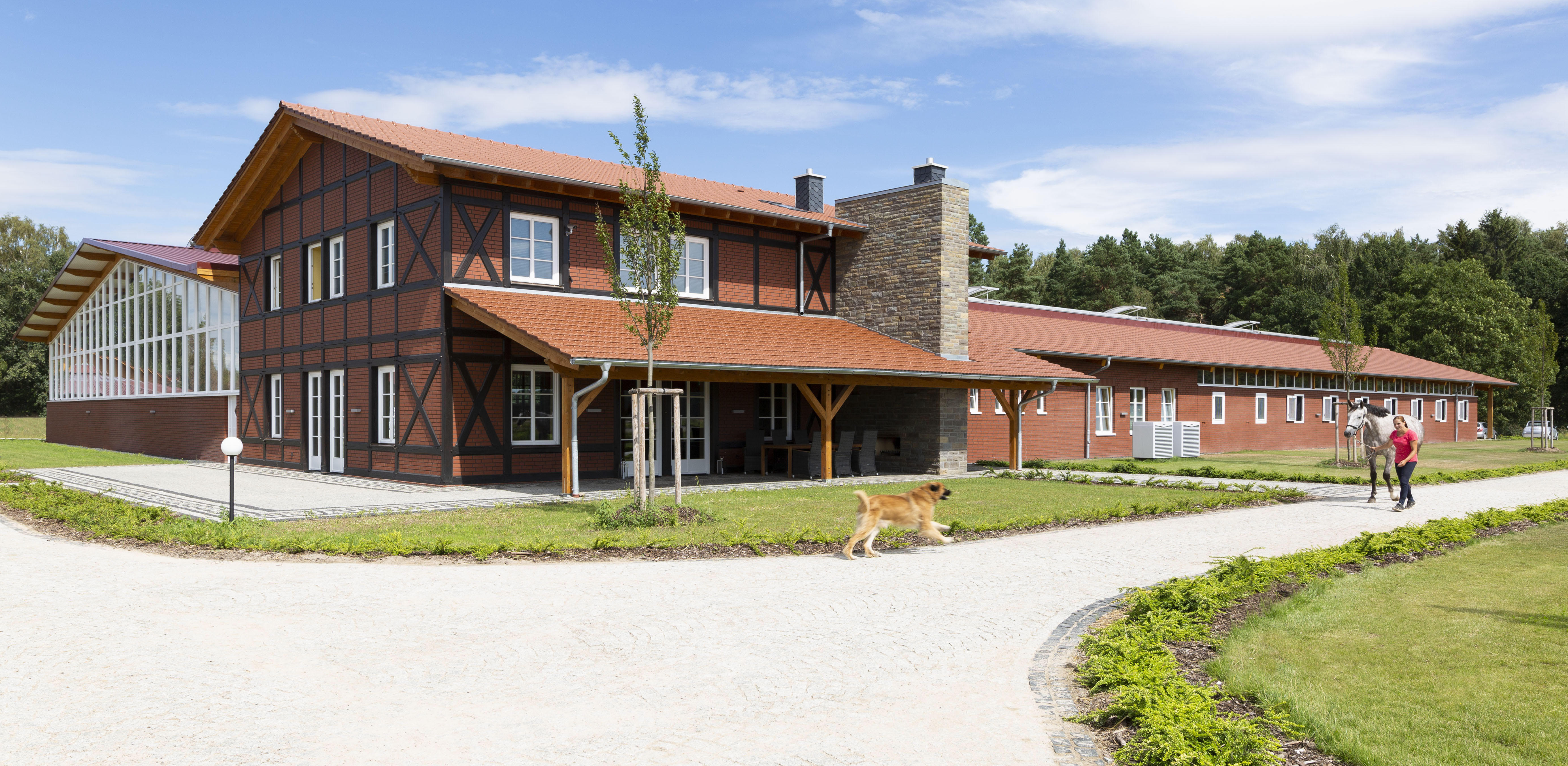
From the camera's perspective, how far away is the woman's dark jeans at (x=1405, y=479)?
45.0ft

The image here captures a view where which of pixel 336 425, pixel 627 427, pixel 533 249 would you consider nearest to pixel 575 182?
pixel 533 249

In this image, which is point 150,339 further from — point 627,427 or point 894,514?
point 894,514

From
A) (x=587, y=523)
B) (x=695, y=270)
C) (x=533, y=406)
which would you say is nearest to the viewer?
(x=587, y=523)

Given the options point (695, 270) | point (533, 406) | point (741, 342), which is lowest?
point (533, 406)

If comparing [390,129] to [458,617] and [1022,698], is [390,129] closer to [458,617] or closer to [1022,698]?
[458,617]

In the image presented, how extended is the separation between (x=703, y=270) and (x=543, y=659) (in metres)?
14.4

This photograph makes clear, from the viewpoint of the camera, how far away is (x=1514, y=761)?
13.0 ft

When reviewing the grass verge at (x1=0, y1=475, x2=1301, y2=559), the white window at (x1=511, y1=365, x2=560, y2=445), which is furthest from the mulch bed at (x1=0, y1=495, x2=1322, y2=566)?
the white window at (x1=511, y1=365, x2=560, y2=445)

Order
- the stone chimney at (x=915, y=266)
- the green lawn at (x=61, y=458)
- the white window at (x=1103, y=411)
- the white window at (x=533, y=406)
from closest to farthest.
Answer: the white window at (x=533, y=406) → the stone chimney at (x=915, y=266) → the green lawn at (x=61, y=458) → the white window at (x=1103, y=411)

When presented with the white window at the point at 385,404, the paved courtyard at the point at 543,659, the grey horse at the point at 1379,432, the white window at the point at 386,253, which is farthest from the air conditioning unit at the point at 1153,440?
the white window at the point at 386,253

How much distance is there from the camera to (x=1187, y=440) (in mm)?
26344

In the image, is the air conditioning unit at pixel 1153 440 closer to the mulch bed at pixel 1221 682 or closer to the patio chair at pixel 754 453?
the patio chair at pixel 754 453

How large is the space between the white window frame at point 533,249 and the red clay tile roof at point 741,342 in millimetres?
280

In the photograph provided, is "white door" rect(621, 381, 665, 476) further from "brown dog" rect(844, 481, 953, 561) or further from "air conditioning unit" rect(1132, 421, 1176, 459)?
"air conditioning unit" rect(1132, 421, 1176, 459)
